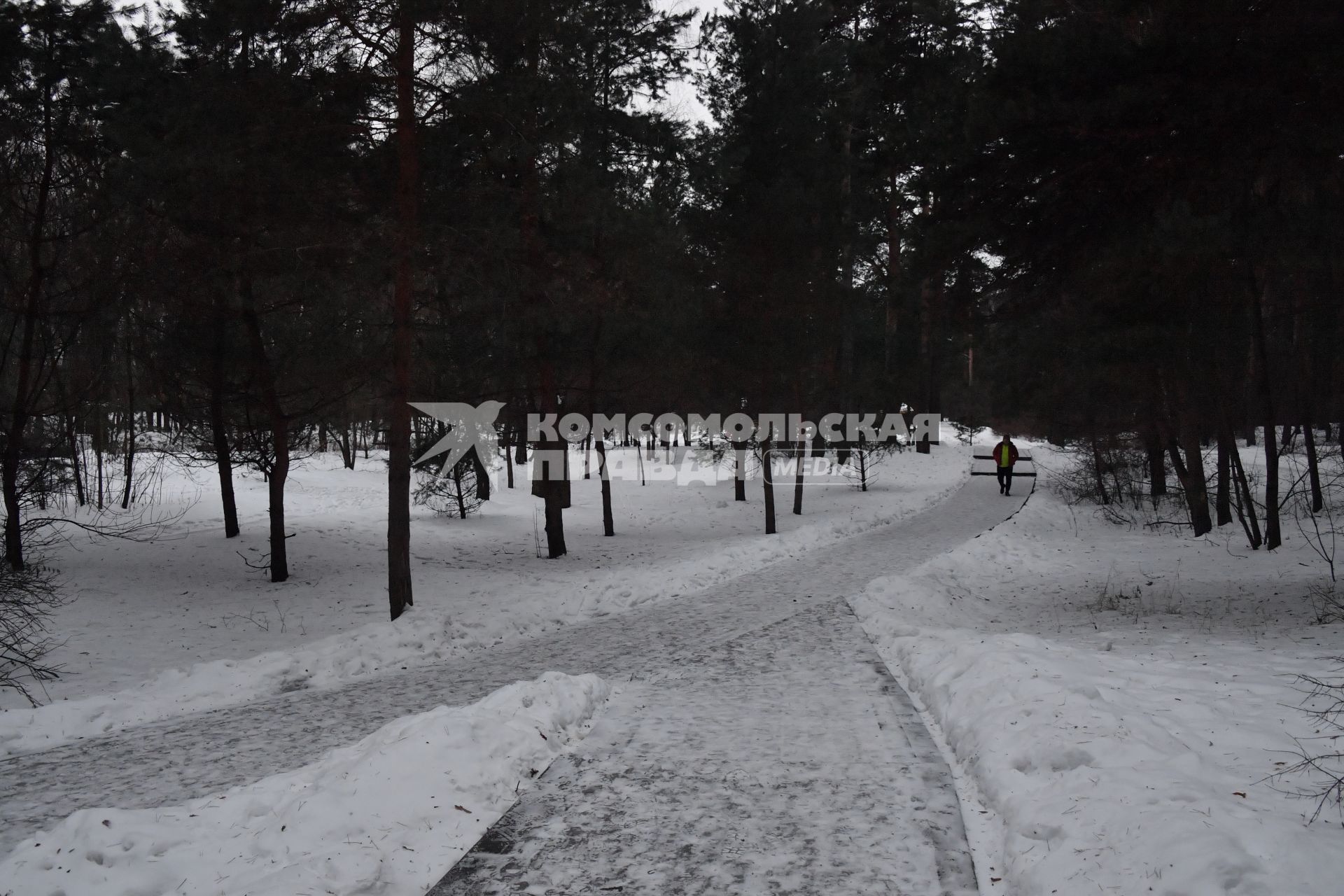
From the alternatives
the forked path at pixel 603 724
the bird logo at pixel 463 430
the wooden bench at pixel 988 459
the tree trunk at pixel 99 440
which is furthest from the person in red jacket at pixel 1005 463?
the tree trunk at pixel 99 440

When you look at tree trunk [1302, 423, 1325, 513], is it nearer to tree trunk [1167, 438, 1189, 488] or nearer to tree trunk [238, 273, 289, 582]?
tree trunk [1167, 438, 1189, 488]

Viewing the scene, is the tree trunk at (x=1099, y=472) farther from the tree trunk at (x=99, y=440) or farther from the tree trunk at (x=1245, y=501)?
the tree trunk at (x=99, y=440)

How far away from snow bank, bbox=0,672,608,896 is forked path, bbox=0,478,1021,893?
2.01ft

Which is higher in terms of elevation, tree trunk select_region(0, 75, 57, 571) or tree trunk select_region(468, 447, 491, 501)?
tree trunk select_region(0, 75, 57, 571)

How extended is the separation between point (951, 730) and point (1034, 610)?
6078 millimetres

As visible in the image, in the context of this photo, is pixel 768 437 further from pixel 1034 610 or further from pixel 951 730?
pixel 951 730

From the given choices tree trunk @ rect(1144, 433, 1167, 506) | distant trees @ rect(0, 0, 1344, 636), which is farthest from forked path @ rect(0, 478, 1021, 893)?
tree trunk @ rect(1144, 433, 1167, 506)

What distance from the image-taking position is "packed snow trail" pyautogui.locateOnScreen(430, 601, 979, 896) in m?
4.12

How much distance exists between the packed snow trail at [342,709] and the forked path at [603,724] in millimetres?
20

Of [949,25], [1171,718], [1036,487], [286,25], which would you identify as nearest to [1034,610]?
[1171,718]

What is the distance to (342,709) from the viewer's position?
780 cm

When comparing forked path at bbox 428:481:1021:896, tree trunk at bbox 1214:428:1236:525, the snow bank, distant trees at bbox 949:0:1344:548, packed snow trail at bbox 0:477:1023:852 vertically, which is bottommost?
packed snow trail at bbox 0:477:1023:852

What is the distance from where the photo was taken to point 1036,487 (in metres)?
A: 30.3

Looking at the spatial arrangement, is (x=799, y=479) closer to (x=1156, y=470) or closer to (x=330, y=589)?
(x=1156, y=470)
